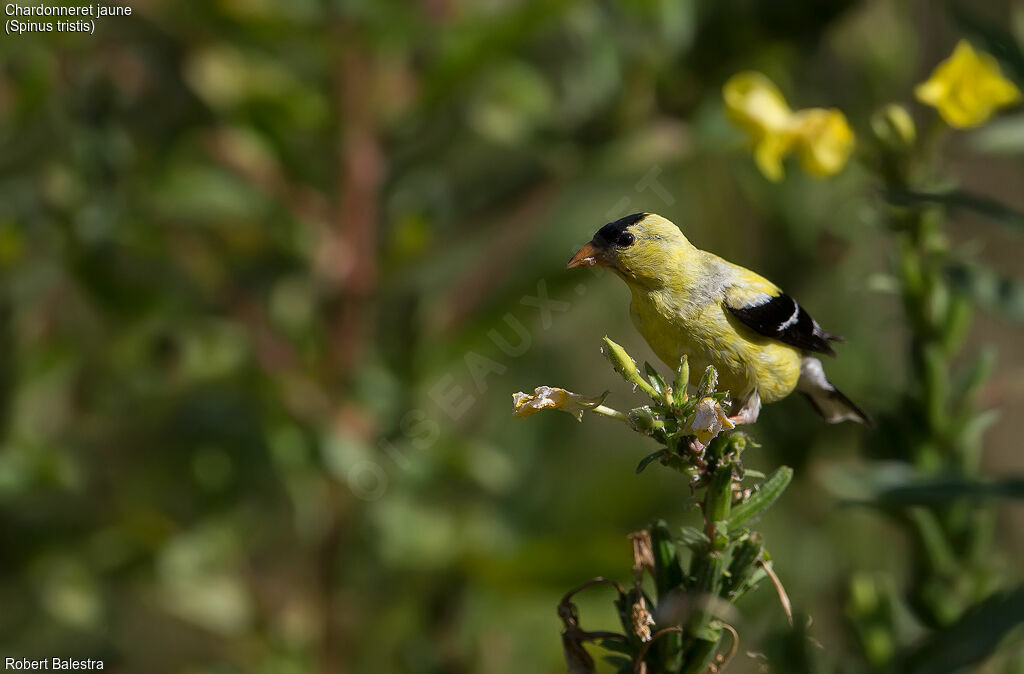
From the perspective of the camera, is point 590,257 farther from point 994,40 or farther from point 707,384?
point 994,40

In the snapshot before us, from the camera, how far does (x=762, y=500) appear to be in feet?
1.37

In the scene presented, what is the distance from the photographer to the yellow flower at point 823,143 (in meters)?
0.59

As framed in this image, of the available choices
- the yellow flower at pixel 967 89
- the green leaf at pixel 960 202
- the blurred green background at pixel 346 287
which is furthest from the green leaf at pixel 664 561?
the blurred green background at pixel 346 287

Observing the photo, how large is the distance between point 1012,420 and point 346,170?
1.08 metres

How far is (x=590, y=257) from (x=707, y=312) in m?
0.07

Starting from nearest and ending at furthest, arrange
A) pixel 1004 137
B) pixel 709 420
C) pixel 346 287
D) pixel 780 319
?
pixel 709 420 < pixel 780 319 < pixel 1004 137 < pixel 346 287

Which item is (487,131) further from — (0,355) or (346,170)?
(0,355)

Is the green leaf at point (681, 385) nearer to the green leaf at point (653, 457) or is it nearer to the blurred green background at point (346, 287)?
the green leaf at point (653, 457)

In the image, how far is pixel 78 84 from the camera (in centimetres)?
129

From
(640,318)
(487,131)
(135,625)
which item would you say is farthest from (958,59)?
(135,625)

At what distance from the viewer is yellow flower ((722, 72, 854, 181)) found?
59 cm

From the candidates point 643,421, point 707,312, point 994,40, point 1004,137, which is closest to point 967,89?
point 994,40

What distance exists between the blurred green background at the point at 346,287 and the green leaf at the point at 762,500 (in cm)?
77

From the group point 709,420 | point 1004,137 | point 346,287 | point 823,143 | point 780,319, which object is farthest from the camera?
point 346,287
